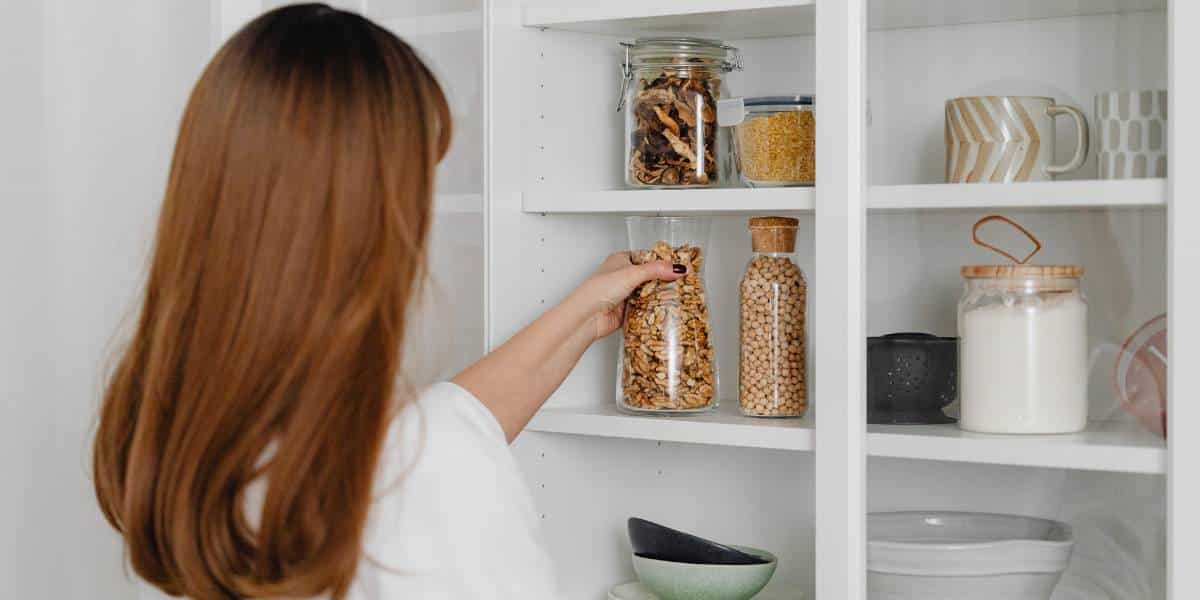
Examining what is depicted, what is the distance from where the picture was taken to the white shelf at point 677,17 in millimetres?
1311

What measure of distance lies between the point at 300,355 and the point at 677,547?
814 millimetres

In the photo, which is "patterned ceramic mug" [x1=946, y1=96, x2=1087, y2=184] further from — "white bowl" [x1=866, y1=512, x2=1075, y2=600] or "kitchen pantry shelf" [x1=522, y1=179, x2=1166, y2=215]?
"white bowl" [x1=866, y1=512, x2=1075, y2=600]

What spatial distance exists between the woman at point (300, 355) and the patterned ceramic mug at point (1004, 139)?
0.58 metres

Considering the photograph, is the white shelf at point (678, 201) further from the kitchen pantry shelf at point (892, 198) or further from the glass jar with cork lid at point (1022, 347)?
the glass jar with cork lid at point (1022, 347)

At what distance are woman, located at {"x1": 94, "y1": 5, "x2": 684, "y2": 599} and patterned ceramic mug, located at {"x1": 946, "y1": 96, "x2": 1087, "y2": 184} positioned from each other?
0.58m

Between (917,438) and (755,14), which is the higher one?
(755,14)

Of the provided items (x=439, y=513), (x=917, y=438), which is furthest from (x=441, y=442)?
(x=917, y=438)

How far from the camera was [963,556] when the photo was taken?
1184 mm

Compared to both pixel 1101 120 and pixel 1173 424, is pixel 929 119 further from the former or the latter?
pixel 1173 424

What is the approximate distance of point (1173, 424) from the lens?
1.04m

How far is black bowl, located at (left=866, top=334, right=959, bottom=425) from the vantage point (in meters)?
1.17

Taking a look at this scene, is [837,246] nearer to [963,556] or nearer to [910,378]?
[910,378]

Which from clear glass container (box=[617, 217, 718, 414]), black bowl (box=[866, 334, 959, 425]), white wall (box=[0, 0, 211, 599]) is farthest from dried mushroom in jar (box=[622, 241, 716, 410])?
white wall (box=[0, 0, 211, 599])

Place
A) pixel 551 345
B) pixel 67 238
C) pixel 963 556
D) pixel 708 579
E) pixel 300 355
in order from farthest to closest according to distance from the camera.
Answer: pixel 708 579 → pixel 551 345 → pixel 963 556 → pixel 67 238 → pixel 300 355
